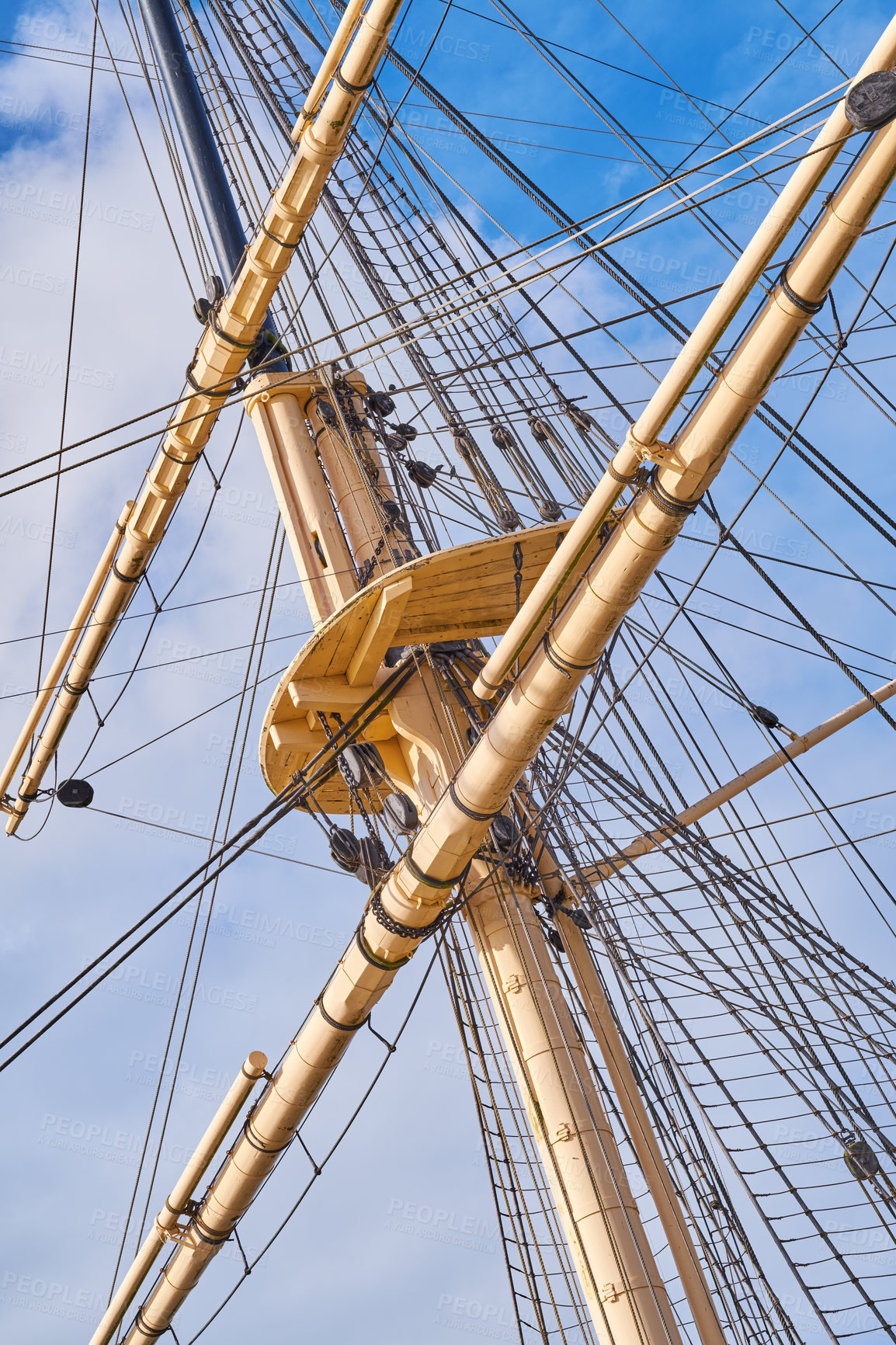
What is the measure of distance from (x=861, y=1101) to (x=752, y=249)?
5.20 meters

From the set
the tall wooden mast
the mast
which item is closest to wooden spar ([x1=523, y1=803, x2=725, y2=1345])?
the tall wooden mast

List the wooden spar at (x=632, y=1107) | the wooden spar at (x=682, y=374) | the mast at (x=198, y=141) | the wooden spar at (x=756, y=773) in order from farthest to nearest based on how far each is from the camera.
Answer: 1. the mast at (x=198, y=141)
2. the wooden spar at (x=756, y=773)
3. the wooden spar at (x=632, y=1107)
4. the wooden spar at (x=682, y=374)

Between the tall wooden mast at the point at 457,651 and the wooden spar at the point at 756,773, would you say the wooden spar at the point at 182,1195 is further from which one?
the wooden spar at the point at 756,773

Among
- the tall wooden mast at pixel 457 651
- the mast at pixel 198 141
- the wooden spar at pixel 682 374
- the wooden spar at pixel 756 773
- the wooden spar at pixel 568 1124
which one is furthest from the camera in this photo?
the mast at pixel 198 141

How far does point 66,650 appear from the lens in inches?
442

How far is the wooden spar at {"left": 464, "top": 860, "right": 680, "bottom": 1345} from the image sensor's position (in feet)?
21.5

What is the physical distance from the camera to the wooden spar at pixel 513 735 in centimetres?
540

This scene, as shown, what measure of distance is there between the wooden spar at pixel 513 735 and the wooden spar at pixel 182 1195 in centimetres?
13

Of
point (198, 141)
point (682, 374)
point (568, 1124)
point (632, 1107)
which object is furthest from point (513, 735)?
point (198, 141)

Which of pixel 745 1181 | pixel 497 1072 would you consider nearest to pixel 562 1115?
pixel 497 1072

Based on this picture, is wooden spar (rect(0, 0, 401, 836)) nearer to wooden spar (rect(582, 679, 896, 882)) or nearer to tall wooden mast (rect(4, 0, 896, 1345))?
tall wooden mast (rect(4, 0, 896, 1345))

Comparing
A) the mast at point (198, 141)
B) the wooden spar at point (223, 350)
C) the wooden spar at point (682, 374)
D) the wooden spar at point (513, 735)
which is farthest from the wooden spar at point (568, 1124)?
the mast at point (198, 141)

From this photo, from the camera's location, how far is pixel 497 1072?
7.99 m

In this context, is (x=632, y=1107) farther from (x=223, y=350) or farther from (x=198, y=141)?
(x=198, y=141)
